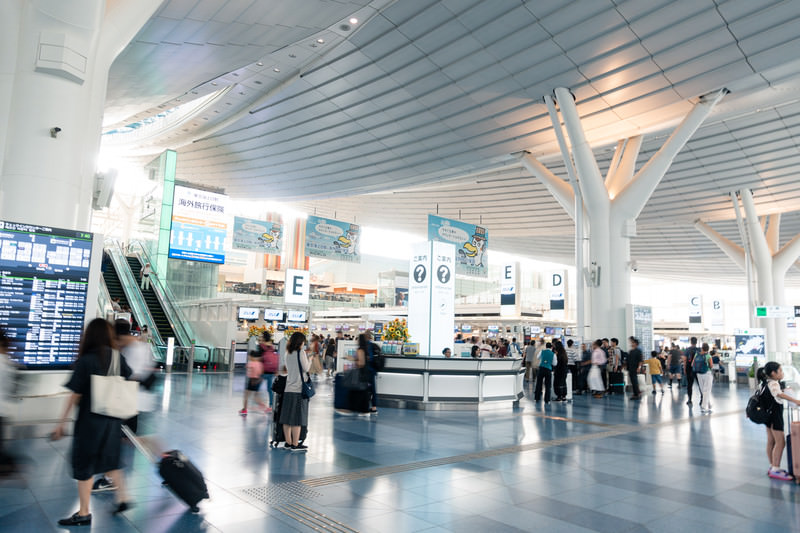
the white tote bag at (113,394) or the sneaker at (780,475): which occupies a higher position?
the white tote bag at (113,394)

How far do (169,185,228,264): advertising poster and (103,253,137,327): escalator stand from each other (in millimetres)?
3183

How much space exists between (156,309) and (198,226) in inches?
151

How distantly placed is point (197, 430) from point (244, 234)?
13.8m

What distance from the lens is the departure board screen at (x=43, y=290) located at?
554cm

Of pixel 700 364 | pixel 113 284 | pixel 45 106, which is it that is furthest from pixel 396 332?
pixel 113 284

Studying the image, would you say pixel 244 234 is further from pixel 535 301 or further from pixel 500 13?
pixel 535 301

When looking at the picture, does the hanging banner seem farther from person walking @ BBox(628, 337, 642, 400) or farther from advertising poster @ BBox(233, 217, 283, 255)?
advertising poster @ BBox(233, 217, 283, 255)

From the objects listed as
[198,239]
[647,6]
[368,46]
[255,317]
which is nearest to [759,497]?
[647,6]

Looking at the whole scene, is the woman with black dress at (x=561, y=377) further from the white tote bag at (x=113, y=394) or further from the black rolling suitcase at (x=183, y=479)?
the white tote bag at (x=113, y=394)

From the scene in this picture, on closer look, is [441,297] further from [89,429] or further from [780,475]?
[89,429]

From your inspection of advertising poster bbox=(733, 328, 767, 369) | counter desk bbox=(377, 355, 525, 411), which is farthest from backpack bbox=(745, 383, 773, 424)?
advertising poster bbox=(733, 328, 767, 369)

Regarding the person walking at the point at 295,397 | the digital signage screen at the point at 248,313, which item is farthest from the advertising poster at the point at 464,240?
the person walking at the point at 295,397

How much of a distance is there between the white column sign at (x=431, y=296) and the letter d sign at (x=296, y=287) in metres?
13.1

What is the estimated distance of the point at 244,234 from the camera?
20078mm
